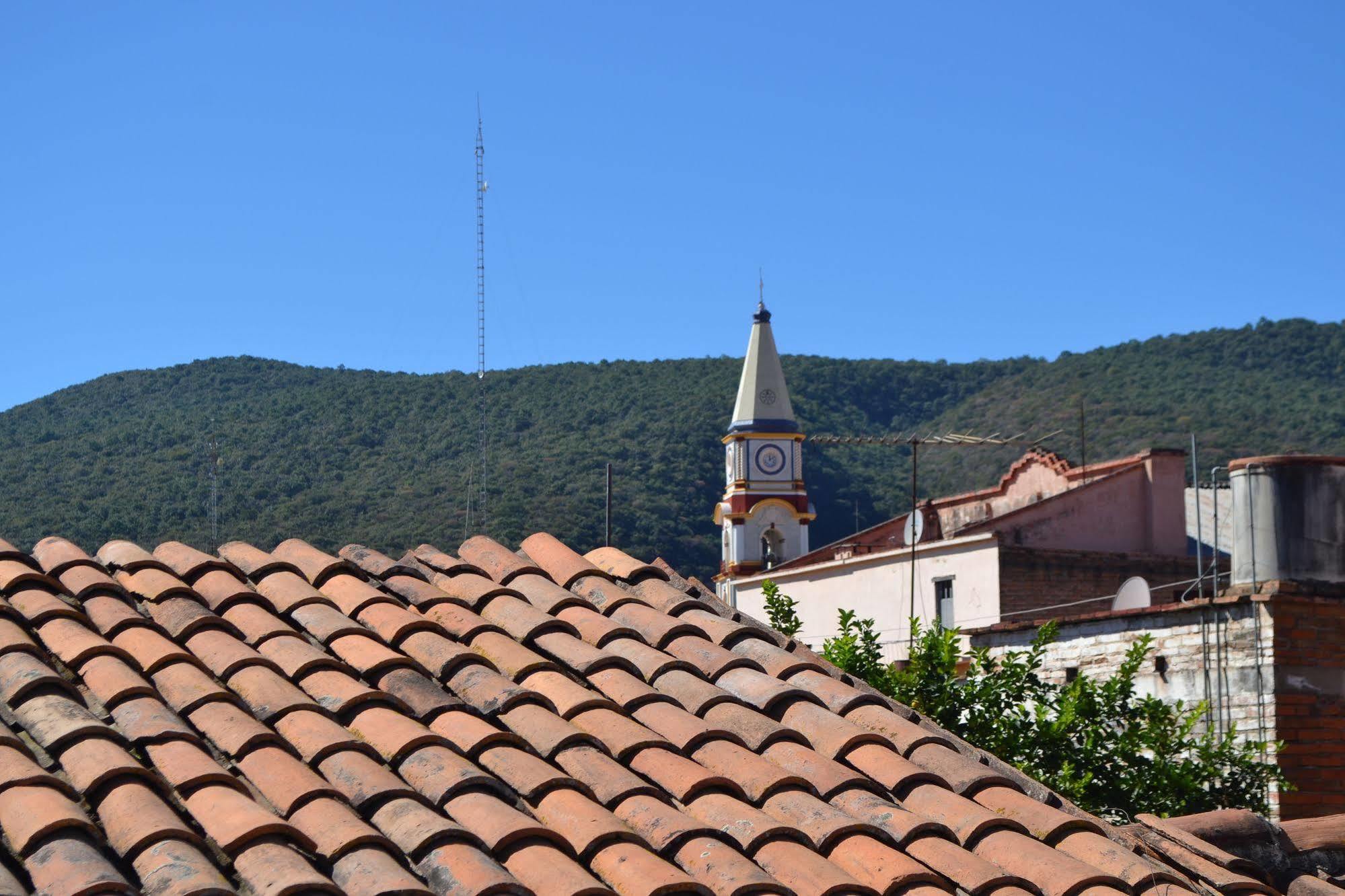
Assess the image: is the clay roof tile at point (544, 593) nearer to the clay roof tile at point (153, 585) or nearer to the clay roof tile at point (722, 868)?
the clay roof tile at point (153, 585)

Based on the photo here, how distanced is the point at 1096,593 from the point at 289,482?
81.1 feet

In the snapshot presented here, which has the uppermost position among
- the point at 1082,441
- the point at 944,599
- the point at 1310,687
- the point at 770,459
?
the point at 770,459

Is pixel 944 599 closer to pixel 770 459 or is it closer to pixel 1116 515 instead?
pixel 1116 515

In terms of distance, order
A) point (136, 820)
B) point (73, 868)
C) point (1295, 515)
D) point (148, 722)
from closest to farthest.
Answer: point (73, 868) < point (136, 820) < point (148, 722) < point (1295, 515)

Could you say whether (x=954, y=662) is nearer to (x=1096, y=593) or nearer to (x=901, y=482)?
(x=1096, y=593)

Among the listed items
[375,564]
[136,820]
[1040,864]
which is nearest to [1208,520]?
[375,564]

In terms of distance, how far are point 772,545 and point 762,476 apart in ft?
7.43

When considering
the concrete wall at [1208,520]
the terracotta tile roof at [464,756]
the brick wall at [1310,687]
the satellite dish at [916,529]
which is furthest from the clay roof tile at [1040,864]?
the satellite dish at [916,529]

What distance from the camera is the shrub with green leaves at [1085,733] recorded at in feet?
30.0

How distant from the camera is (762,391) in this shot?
165 ft

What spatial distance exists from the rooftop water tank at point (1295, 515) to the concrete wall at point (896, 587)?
48.7ft

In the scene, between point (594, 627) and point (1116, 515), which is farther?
point (1116, 515)

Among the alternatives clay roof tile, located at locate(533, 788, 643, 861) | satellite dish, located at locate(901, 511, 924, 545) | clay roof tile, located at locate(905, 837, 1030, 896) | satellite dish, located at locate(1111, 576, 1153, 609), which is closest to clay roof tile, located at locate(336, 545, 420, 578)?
clay roof tile, located at locate(533, 788, 643, 861)

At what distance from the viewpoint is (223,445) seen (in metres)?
46.7
